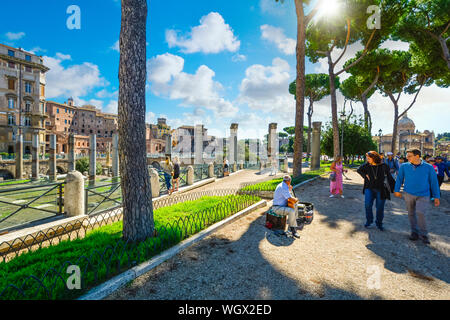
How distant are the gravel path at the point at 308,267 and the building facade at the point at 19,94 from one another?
4200 cm

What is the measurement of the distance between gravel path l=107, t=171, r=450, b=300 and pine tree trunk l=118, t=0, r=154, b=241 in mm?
1128

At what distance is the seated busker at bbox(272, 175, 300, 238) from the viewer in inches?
192

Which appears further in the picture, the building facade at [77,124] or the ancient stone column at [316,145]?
the building facade at [77,124]

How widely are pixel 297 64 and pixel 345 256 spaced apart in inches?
425

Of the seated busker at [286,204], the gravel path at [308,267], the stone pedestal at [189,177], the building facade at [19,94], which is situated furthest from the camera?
the building facade at [19,94]

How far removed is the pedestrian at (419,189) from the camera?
4340mm

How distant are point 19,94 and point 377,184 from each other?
5182 cm

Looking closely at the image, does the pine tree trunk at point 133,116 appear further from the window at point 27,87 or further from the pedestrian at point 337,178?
the window at point 27,87

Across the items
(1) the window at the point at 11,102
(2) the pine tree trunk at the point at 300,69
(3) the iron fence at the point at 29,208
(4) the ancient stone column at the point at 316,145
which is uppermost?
(1) the window at the point at 11,102

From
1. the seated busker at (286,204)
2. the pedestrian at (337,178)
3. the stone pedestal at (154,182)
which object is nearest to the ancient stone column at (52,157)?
the stone pedestal at (154,182)

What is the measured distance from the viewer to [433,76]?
21.0 m

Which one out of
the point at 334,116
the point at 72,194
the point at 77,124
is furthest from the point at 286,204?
the point at 77,124

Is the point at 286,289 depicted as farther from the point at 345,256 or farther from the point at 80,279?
the point at 80,279
